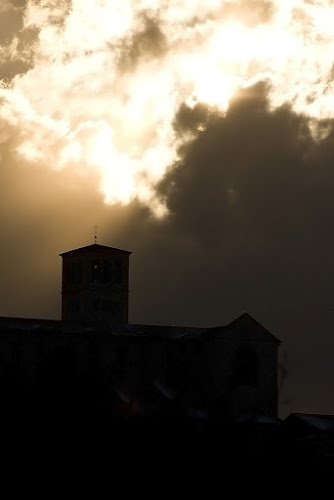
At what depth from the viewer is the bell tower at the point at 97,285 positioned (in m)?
96.5

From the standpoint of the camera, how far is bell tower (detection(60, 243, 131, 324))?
96.5 meters

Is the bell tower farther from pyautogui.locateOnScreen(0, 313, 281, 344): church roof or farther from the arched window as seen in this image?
the arched window

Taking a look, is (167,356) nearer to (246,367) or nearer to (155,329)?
(155,329)

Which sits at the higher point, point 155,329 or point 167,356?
point 155,329

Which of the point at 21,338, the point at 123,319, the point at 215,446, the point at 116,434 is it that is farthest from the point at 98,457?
the point at 123,319

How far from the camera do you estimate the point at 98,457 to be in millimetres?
47562

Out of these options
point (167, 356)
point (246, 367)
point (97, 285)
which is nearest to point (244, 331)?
point (246, 367)

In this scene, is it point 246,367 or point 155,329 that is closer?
point 246,367

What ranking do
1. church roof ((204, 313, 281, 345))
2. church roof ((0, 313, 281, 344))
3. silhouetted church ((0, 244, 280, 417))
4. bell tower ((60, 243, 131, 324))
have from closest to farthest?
silhouetted church ((0, 244, 280, 417)), church roof ((0, 313, 281, 344)), church roof ((204, 313, 281, 345)), bell tower ((60, 243, 131, 324))

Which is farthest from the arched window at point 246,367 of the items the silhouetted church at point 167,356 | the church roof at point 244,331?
the church roof at point 244,331

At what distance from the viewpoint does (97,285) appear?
9669 centimetres

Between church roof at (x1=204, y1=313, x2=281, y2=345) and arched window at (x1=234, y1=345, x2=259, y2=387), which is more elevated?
church roof at (x1=204, y1=313, x2=281, y2=345)

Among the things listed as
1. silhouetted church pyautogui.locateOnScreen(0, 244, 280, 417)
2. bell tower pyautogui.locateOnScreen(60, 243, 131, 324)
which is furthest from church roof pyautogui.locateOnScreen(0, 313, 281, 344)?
bell tower pyautogui.locateOnScreen(60, 243, 131, 324)

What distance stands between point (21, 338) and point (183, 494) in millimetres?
38420
